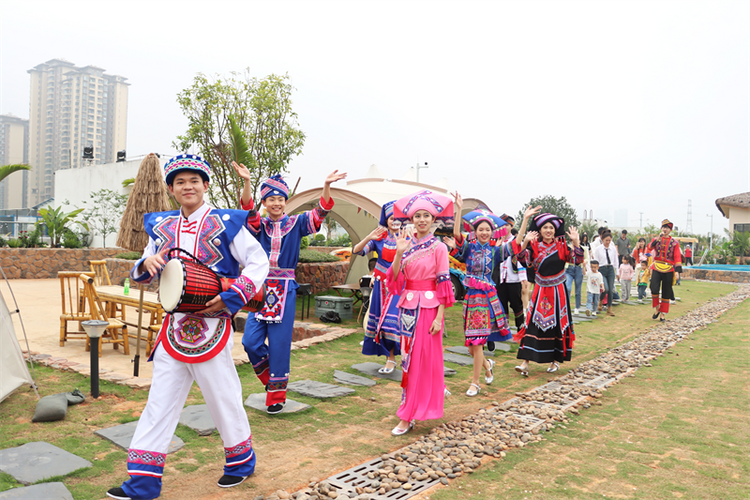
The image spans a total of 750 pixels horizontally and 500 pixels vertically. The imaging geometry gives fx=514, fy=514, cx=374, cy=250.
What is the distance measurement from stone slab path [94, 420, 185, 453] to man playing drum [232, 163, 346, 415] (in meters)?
0.91

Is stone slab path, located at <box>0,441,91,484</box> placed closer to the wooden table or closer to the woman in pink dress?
the woman in pink dress

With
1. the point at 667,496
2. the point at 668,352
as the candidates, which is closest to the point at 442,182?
the point at 668,352

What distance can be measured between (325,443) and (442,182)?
12358 millimetres

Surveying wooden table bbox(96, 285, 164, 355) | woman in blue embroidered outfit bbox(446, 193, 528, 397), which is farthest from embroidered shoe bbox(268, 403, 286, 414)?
wooden table bbox(96, 285, 164, 355)

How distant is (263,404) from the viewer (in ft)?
15.0

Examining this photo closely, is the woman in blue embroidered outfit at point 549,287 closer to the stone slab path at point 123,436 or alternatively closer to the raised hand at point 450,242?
the raised hand at point 450,242

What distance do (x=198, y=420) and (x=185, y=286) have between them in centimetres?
184

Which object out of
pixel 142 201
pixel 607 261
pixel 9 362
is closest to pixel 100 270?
pixel 142 201

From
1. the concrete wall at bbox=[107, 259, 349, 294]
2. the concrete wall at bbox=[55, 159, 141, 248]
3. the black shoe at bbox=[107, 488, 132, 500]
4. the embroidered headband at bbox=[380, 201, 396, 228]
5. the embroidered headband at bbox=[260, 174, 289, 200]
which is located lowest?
the black shoe at bbox=[107, 488, 132, 500]

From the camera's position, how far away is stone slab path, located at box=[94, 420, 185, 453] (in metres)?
3.58

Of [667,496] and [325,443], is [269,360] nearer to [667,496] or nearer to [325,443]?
[325,443]

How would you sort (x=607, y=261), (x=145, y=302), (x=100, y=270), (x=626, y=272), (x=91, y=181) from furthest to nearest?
(x=91, y=181) < (x=626, y=272) < (x=607, y=261) < (x=100, y=270) < (x=145, y=302)

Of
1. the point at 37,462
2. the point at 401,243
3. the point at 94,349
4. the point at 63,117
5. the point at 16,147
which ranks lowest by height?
the point at 37,462

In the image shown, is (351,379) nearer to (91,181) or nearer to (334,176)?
(334,176)
